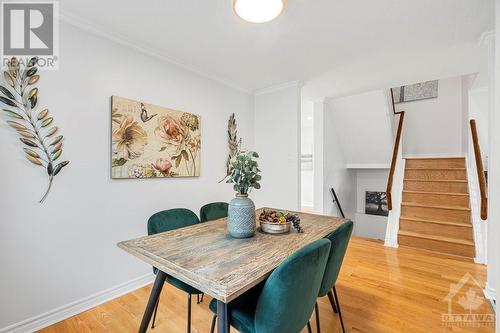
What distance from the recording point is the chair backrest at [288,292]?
3.14 ft

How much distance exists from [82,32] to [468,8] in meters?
3.04

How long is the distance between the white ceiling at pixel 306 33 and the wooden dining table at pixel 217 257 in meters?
1.66

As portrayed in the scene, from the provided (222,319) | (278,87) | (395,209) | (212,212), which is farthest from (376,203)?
(222,319)

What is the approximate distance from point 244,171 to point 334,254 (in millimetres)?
754

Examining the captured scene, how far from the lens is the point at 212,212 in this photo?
2.25 m

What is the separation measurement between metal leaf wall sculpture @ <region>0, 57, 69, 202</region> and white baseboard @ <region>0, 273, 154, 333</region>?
87cm

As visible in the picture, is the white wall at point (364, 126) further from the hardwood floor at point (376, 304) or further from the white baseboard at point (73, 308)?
the white baseboard at point (73, 308)

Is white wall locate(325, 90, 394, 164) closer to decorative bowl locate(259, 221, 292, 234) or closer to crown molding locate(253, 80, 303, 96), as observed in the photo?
crown molding locate(253, 80, 303, 96)

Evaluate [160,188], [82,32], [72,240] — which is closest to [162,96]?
[82,32]

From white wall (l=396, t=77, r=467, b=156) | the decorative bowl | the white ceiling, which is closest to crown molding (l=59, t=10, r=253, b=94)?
the white ceiling

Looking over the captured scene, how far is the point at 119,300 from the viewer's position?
2.04 metres

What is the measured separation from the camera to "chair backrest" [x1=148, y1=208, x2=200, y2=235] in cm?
176

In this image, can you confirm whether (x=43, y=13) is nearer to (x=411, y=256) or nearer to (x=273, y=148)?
(x=273, y=148)

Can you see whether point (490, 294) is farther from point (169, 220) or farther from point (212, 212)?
point (169, 220)
